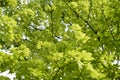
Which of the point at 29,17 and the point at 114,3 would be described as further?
the point at 29,17

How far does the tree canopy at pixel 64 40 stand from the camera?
246 inches

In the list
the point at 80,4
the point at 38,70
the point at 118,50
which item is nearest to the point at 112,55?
the point at 118,50

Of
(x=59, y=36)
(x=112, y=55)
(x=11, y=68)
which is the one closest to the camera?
(x=11, y=68)

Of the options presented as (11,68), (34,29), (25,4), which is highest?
(25,4)

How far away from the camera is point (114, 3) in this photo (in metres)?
7.48

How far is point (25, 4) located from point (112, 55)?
407 cm

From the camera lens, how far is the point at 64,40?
745cm

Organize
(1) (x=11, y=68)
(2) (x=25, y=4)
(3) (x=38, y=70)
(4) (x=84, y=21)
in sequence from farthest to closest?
(2) (x=25, y=4) → (4) (x=84, y=21) → (1) (x=11, y=68) → (3) (x=38, y=70)

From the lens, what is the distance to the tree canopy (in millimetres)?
6238

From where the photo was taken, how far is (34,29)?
1019 cm

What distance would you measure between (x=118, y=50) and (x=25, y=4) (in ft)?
13.9

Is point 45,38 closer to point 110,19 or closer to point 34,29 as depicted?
point 34,29

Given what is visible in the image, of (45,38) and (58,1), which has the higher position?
(58,1)

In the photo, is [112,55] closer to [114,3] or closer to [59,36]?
[114,3]
